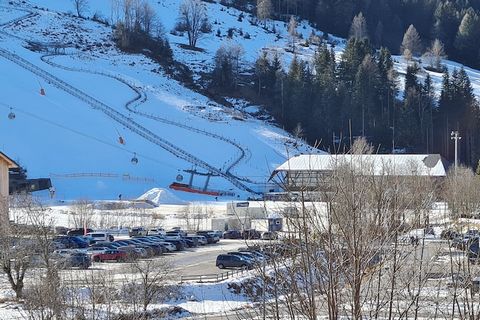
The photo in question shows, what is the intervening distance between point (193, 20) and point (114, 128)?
3883cm

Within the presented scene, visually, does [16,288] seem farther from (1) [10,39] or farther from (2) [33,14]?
(2) [33,14]

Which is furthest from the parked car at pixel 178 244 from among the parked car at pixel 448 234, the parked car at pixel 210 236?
the parked car at pixel 448 234

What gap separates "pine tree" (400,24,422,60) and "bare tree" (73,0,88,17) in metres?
43.5

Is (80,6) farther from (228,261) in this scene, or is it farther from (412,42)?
(228,261)

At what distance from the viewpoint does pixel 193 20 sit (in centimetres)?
10069

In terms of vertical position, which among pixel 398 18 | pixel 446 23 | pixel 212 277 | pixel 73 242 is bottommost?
pixel 73 242

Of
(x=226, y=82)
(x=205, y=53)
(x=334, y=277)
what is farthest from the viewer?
(x=205, y=53)

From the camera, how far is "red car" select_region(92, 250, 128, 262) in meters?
30.0

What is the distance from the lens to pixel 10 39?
83875 millimetres

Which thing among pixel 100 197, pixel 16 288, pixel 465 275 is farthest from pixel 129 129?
pixel 465 275

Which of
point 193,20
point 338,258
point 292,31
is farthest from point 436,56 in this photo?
point 338,258

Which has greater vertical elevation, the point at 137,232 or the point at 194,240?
the point at 194,240

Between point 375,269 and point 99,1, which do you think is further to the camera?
point 99,1

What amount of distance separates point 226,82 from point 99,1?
3898cm
